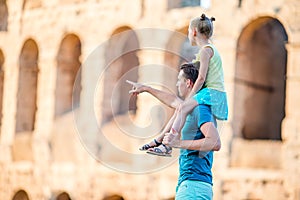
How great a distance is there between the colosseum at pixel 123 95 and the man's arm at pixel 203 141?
294 inches

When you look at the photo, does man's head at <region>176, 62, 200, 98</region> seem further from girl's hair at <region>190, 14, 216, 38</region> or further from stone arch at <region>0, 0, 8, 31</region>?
stone arch at <region>0, 0, 8, 31</region>

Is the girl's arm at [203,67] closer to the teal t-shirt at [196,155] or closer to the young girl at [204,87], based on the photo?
the young girl at [204,87]

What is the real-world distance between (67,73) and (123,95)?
1.46 metres

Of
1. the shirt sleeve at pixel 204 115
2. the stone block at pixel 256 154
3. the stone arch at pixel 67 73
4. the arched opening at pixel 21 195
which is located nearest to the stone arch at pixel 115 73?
the stone arch at pixel 67 73

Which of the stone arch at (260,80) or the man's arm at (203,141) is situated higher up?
the stone arch at (260,80)

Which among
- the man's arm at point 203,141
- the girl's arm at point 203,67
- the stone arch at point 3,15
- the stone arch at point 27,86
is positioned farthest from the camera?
the stone arch at point 3,15

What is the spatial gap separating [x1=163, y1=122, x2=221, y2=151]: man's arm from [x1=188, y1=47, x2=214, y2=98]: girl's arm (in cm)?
27

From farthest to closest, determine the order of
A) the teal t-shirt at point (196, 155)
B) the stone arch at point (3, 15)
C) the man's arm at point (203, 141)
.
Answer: the stone arch at point (3, 15) < the teal t-shirt at point (196, 155) < the man's arm at point (203, 141)

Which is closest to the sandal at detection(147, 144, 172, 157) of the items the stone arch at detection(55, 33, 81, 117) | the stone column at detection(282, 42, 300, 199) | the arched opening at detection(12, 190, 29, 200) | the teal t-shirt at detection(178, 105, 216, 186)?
the teal t-shirt at detection(178, 105, 216, 186)

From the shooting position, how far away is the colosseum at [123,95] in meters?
13.4

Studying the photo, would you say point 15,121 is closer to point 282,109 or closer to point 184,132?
point 282,109

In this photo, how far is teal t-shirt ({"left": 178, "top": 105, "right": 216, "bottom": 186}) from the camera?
4.21 meters

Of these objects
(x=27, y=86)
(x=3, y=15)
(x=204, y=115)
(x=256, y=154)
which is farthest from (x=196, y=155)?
(x=3, y=15)

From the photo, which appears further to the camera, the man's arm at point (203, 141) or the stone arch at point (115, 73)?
the stone arch at point (115, 73)
